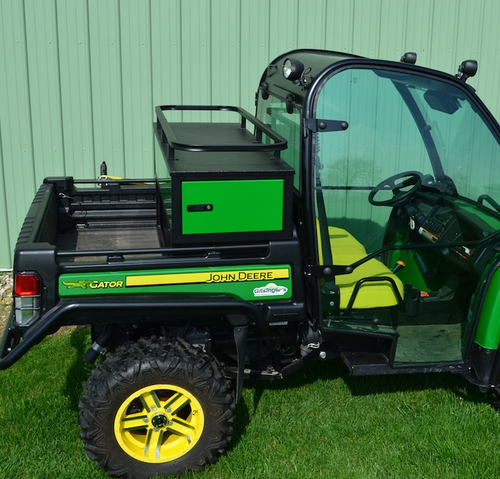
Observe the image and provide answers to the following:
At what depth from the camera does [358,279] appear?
11.9 ft

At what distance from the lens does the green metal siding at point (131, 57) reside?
5.88 metres

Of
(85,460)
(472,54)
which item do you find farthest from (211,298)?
(472,54)

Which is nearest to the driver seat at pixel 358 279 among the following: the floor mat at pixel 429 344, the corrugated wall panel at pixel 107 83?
the floor mat at pixel 429 344

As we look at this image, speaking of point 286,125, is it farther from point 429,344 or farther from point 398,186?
point 429,344

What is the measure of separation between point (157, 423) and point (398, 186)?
5.95 feet

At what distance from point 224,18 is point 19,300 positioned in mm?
3780

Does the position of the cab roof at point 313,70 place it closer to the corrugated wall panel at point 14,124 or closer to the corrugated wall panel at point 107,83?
the corrugated wall panel at point 107,83

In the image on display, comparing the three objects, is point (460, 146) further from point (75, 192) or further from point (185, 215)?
point (75, 192)

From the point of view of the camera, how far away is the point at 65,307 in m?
3.15

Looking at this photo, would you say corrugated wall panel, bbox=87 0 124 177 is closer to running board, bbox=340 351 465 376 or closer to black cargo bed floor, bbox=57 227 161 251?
black cargo bed floor, bbox=57 227 161 251

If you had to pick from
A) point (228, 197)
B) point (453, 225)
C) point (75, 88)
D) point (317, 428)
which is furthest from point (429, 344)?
point (75, 88)

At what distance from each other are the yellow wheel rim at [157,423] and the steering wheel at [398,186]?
4.83 feet

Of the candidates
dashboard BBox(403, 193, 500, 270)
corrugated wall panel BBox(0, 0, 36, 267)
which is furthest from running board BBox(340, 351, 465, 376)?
corrugated wall panel BBox(0, 0, 36, 267)

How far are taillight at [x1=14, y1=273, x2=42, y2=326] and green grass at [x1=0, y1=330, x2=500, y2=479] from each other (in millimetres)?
885
